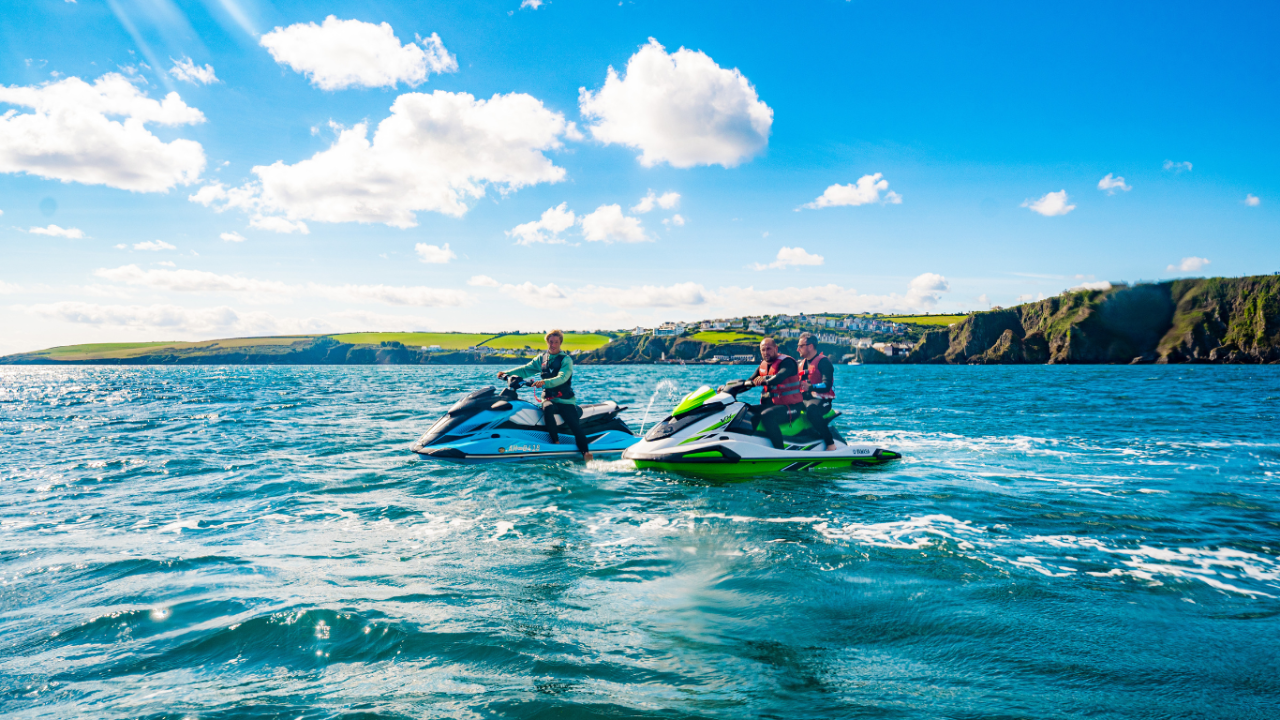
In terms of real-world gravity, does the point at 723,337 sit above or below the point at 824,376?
above

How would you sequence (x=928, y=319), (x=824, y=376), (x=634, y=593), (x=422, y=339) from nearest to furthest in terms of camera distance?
1. (x=634, y=593)
2. (x=824, y=376)
3. (x=928, y=319)
4. (x=422, y=339)

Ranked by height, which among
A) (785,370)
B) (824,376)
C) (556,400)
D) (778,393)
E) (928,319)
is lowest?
(556,400)

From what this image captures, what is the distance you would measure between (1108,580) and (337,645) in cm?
685

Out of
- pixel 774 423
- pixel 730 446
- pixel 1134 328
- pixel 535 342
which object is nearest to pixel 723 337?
pixel 535 342

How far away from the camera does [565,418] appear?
1273 cm

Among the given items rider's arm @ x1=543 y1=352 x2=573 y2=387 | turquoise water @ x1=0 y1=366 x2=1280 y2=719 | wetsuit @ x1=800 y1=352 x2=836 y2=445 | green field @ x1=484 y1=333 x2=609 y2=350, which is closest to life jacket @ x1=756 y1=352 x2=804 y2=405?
wetsuit @ x1=800 y1=352 x2=836 y2=445

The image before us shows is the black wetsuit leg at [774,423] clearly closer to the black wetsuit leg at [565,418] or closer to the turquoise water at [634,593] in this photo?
the turquoise water at [634,593]

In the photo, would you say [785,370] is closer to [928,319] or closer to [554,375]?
[554,375]

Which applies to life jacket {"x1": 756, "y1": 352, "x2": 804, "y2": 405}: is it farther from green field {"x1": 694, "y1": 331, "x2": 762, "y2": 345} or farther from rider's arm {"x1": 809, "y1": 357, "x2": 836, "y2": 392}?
green field {"x1": 694, "y1": 331, "x2": 762, "y2": 345}

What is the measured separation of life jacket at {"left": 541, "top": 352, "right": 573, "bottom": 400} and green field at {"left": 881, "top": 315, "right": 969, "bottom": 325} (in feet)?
553

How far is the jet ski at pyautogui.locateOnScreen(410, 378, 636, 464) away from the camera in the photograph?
40.7 ft

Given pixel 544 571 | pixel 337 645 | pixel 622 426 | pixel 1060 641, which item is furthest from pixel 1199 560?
pixel 622 426

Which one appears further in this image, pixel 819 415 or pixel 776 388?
pixel 819 415

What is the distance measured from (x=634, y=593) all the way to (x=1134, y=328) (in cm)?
16199
